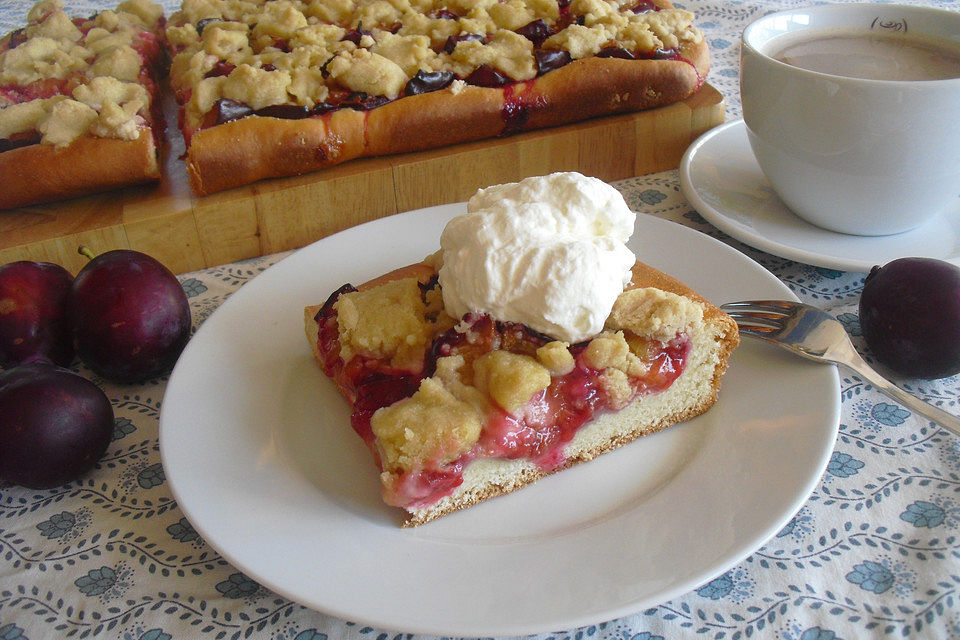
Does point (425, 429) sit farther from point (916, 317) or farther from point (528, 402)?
point (916, 317)

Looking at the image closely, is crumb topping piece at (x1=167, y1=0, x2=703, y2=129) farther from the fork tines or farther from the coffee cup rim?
the fork tines

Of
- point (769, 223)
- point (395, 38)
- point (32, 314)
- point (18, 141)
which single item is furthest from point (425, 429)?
point (18, 141)

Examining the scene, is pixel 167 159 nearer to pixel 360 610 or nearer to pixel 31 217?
pixel 31 217

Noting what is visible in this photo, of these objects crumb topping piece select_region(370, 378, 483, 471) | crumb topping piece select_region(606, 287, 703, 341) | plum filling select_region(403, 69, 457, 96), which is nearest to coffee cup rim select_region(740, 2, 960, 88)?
crumb topping piece select_region(606, 287, 703, 341)

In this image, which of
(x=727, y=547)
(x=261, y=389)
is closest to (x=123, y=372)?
(x=261, y=389)

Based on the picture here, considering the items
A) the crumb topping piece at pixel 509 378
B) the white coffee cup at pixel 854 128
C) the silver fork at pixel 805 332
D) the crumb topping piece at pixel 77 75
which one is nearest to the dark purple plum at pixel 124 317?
the crumb topping piece at pixel 77 75

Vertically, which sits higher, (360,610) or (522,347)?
(522,347)
